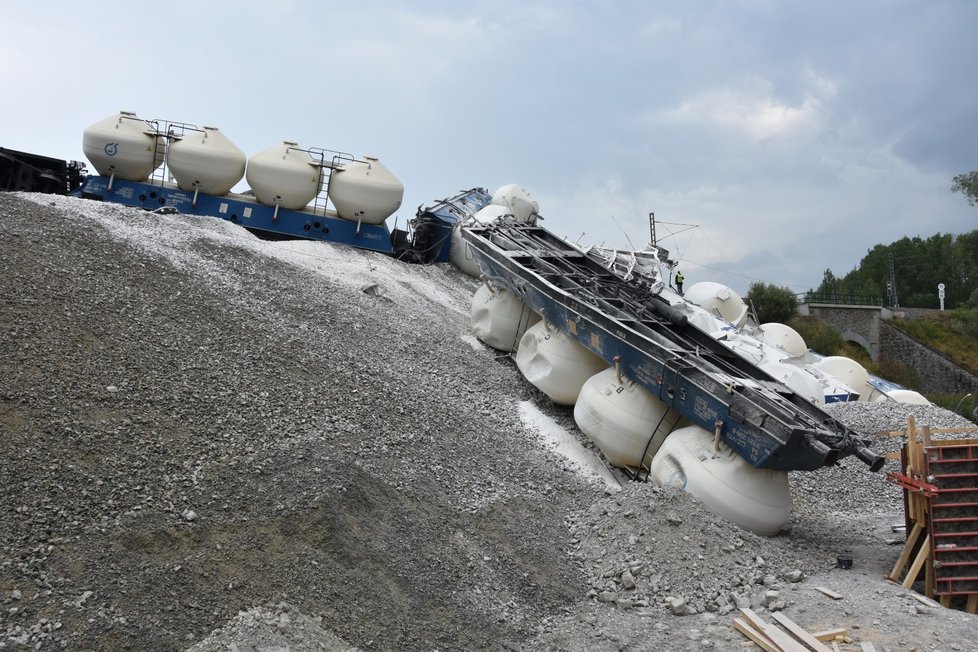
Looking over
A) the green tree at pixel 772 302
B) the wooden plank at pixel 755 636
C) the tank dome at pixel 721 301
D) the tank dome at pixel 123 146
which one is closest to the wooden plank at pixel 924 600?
the wooden plank at pixel 755 636

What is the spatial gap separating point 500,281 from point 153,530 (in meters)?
8.83

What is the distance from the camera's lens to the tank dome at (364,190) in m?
19.8

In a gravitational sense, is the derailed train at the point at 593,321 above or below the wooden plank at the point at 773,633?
above

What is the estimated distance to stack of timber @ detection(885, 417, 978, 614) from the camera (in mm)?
7715

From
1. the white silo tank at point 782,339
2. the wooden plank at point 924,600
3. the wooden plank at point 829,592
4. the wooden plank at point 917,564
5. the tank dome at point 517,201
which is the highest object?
the tank dome at point 517,201

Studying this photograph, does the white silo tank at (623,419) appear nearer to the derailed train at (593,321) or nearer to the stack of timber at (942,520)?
the derailed train at (593,321)

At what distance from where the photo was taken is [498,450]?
9.79 meters

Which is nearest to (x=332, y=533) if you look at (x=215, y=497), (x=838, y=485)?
(x=215, y=497)

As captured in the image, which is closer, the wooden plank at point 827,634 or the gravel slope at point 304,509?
the gravel slope at point 304,509

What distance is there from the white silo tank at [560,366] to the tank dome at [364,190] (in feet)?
29.4

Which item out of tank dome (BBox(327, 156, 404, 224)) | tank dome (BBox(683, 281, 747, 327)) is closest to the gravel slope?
tank dome (BBox(327, 156, 404, 224))

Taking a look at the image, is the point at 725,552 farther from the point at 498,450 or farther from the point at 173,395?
the point at 173,395

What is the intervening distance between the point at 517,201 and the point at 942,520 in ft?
51.5

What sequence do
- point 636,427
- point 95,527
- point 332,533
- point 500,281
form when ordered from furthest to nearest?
point 500,281
point 636,427
point 332,533
point 95,527
